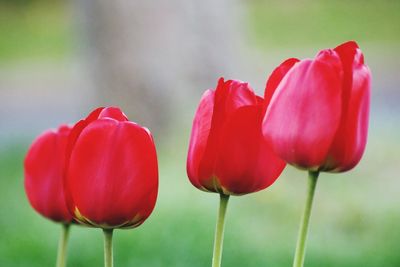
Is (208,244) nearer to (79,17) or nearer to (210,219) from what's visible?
(210,219)

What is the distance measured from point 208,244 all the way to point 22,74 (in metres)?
10.8

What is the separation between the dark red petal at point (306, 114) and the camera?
0.91 metres

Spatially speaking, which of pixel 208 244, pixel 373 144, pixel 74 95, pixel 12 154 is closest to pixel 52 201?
pixel 208 244

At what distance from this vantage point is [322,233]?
3.45m

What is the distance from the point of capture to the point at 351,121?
94 cm

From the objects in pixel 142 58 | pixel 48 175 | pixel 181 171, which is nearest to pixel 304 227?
pixel 48 175

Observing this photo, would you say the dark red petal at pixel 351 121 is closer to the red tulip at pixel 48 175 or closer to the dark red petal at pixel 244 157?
the dark red petal at pixel 244 157

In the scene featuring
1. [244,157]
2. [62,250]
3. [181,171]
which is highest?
[181,171]

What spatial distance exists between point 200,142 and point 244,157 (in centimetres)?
5

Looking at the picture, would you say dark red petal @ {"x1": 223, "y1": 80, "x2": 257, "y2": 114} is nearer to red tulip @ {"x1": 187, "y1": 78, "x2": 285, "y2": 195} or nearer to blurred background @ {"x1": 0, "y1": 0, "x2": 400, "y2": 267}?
red tulip @ {"x1": 187, "y1": 78, "x2": 285, "y2": 195}

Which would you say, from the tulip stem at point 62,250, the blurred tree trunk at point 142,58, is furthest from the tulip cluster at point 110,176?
Answer: the blurred tree trunk at point 142,58

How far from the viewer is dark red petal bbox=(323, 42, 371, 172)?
0.93 metres

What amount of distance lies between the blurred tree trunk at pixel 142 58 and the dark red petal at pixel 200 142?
172 inches

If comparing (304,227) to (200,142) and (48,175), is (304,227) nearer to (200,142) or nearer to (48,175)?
(200,142)
